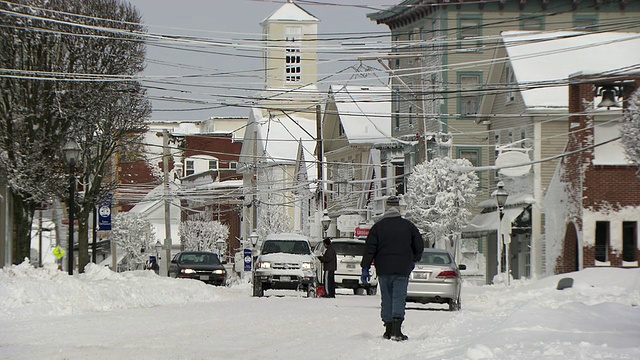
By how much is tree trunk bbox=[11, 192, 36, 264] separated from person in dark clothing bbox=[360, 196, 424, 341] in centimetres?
2490

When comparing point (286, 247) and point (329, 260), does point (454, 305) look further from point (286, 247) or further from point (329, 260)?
point (286, 247)

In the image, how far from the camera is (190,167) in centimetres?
13025

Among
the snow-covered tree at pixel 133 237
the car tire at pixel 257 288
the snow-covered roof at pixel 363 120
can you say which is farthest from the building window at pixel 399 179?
the snow-covered tree at pixel 133 237

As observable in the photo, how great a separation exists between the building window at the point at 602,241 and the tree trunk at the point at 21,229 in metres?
19.9

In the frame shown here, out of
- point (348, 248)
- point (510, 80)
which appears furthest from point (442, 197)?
point (348, 248)

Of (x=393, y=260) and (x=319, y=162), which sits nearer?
(x=393, y=260)

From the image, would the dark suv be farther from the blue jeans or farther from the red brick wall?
the blue jeans

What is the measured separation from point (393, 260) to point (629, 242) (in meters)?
30.9

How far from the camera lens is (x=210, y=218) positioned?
114m

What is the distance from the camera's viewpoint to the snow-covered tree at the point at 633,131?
3778 cm

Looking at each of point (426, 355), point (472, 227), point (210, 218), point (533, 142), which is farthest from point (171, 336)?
point (210, 218)

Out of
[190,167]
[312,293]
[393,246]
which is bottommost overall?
[312,293]

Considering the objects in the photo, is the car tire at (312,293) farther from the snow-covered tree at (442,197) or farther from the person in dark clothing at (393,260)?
the snow-covered tree at (442,197)

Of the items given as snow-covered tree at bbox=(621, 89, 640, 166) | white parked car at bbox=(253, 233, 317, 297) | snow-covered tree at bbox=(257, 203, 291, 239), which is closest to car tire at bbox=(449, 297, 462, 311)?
white parked car at bbox=(253, 233, 317, 297)
